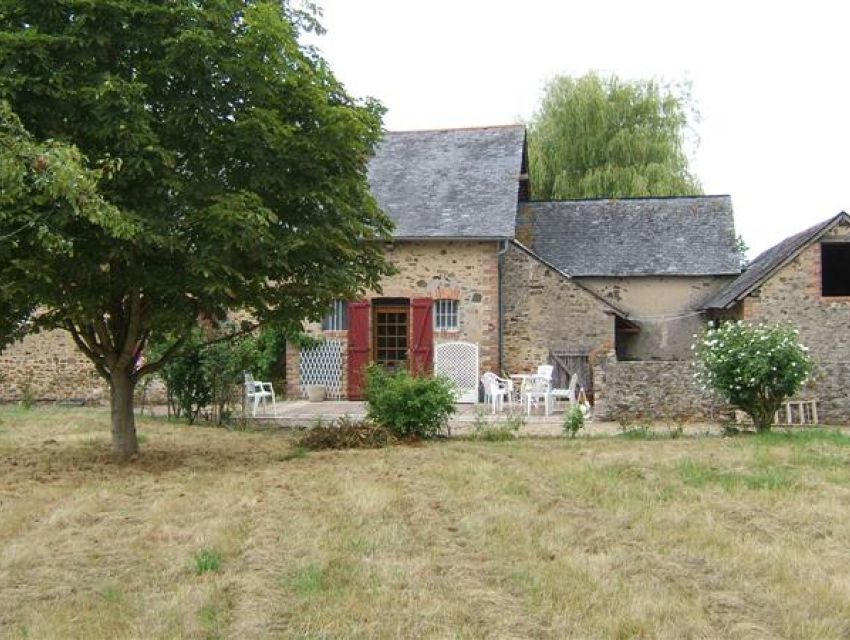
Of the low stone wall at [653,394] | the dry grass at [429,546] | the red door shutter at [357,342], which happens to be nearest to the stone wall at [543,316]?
the red door shutter at [357,342]

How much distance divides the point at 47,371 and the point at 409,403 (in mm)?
11495

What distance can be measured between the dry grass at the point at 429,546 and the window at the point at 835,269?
1163 cm

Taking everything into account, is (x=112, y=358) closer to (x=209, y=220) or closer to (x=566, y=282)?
(x=209, y=220)

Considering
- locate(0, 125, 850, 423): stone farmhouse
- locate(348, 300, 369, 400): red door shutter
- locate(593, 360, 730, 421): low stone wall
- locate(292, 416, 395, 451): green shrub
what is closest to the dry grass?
locate(292, 416, 395, 451): green shrub

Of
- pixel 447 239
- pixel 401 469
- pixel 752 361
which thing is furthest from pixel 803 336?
pixel 401 469

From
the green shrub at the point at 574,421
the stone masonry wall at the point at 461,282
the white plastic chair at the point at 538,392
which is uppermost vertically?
the stone masonry wall at the point at 461,282

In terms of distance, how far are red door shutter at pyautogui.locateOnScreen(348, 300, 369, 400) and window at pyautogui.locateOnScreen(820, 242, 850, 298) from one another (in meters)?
10.7

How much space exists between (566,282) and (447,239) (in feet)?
9.33

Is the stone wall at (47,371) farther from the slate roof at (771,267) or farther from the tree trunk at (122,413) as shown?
the slate roof at (771,267)

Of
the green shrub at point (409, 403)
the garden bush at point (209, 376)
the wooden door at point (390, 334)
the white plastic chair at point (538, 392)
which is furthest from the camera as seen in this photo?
the wooden door at point (390, 334)

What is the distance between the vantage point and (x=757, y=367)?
1262 cm

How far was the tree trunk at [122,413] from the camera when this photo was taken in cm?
1055

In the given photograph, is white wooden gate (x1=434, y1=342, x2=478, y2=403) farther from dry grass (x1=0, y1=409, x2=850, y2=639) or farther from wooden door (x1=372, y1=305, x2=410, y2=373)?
dry grass (x1=0, y1=409, x2=850, y2=639)

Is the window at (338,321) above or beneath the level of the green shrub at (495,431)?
above
